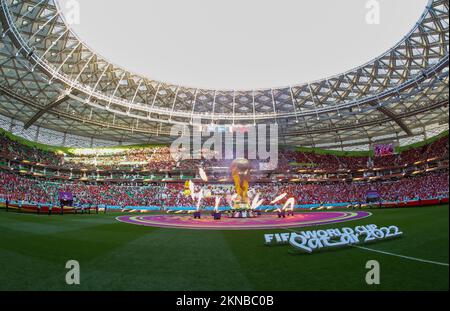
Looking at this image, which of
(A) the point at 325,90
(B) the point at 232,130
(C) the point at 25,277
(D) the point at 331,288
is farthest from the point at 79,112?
(D) the point at 331,288

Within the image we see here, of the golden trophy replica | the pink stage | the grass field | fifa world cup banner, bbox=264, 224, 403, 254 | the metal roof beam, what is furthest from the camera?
the metal roof beam

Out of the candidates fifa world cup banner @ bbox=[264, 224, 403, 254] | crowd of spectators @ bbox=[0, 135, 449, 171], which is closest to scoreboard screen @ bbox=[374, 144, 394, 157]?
fifa world cup banner @ bbox=[264, 224, 403, 254]

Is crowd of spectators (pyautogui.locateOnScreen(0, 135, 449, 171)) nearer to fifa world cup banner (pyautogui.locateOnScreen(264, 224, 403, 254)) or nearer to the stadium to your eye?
the stadium

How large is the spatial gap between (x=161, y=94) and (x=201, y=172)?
125 ft

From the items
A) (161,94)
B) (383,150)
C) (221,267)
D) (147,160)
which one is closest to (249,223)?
(383,150)

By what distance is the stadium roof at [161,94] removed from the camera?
127 feet

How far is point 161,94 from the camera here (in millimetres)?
59188

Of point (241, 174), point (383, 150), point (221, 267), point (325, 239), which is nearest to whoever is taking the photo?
point (221, 267)

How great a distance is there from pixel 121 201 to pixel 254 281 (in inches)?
2184

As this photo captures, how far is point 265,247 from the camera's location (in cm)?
1080

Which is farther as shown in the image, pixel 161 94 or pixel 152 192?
pixel 152 192

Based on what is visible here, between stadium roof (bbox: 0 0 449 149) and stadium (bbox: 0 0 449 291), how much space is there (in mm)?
292

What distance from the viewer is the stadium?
7.60m

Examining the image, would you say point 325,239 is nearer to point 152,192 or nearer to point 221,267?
point 221,267
